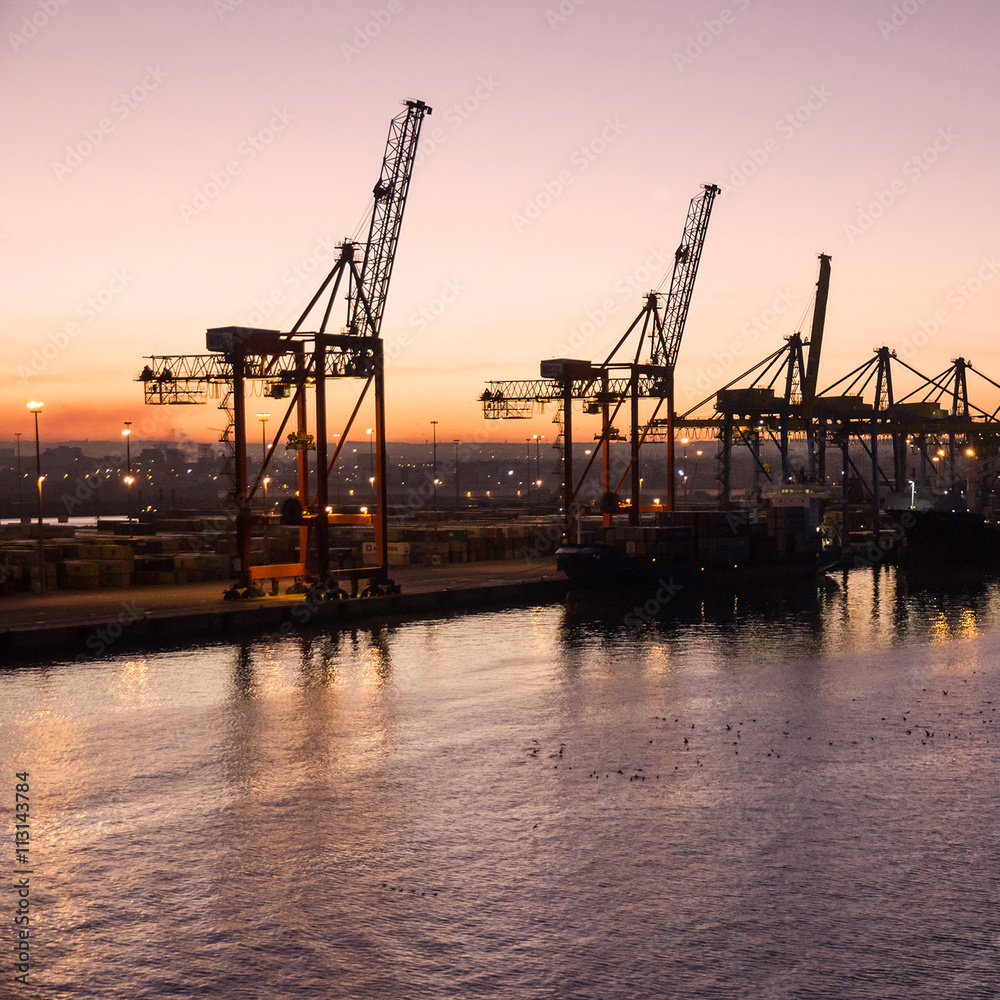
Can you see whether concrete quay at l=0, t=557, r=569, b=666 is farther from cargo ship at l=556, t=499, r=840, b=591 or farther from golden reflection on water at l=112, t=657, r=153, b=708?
golden reflection on water at l=112, t=657, r=153, b=708

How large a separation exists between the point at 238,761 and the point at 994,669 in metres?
18.1

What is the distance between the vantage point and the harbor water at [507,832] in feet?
28.1

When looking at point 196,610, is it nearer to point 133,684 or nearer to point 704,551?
point 133,684

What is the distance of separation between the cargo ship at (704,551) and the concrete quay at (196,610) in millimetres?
1861

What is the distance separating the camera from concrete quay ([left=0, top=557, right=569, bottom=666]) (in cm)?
2817

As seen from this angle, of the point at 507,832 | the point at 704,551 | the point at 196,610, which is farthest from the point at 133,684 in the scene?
the point at 704,551

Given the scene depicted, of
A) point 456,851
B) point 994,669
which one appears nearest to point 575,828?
point 456,851

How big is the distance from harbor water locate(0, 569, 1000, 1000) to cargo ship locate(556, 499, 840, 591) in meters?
19.7

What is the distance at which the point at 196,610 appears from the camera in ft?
111

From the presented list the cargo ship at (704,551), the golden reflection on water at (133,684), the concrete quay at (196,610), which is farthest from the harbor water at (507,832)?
the cargo ship at (704,551)

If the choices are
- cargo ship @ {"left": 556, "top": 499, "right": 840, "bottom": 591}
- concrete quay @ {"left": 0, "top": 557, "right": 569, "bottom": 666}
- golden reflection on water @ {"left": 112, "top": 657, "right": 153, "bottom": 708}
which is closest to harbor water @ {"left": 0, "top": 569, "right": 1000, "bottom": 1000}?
golden reflection on water @ {"left": 112, "top": 657, "right": 153, "bottom": 708}

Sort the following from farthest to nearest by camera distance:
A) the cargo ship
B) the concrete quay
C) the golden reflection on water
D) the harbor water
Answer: the cargo ship, the concrete quay, the golden reflection on water, the harbor water

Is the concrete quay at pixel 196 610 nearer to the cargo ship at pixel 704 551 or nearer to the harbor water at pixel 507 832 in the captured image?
the cargo ship at pixel 704 551

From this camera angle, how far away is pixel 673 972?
27.5 feet
